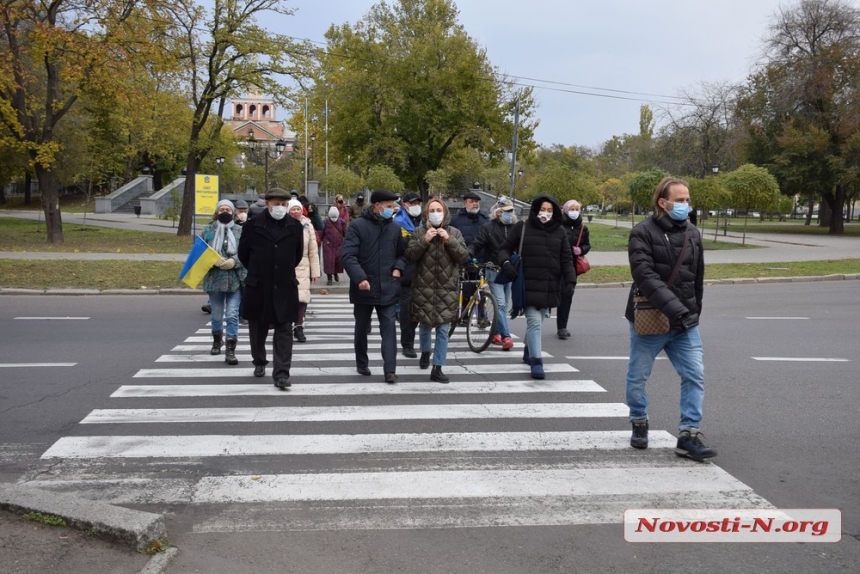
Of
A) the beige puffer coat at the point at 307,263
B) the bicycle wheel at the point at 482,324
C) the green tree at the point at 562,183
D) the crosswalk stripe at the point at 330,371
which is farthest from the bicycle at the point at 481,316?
the green tree at the point at 562,183

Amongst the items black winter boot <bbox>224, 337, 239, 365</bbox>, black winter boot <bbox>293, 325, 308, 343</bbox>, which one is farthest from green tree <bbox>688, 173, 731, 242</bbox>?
black winter boot <bbox>224, 337, 239, 365</bbox>

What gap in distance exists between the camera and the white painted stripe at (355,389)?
24.6ft

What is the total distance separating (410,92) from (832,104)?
23.5 meters

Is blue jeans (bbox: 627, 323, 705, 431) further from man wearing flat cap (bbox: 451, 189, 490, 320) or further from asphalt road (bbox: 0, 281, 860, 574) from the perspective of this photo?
man wearing flat cap (bbox: 451, 189, 490, 320)

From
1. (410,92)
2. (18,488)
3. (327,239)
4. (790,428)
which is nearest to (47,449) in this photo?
(18,488)

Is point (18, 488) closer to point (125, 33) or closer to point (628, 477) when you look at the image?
point (628, 477)

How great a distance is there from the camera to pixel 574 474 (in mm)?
5266

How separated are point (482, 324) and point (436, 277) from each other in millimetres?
2002

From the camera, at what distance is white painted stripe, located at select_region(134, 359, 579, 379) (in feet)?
27.3

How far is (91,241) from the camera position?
27.0 m

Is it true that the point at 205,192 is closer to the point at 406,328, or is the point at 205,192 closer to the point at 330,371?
the point at 406,328

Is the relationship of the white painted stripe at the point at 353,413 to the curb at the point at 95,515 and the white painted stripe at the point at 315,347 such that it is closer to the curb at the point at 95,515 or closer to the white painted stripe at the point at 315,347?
the curb at the point at 95,515

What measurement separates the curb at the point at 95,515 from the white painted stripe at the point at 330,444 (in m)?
1.20

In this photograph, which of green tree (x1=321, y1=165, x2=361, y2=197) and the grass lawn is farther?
green tree (x1=321, y1=165, x2=361, y2=197)
